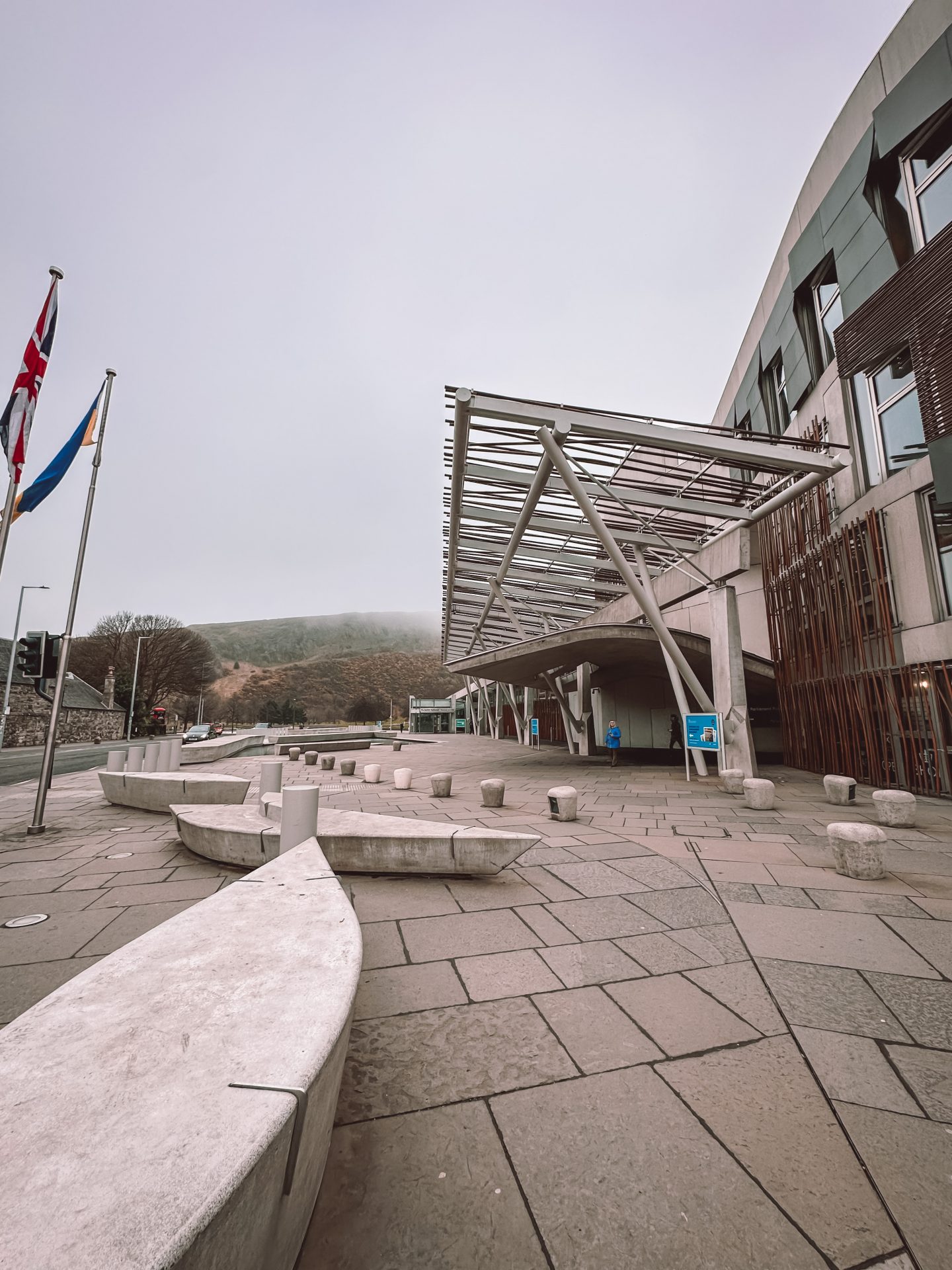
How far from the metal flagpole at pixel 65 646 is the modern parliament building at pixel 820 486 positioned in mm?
5996

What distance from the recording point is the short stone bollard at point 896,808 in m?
7.31

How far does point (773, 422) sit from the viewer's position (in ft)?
58.3

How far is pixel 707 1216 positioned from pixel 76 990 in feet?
7.21

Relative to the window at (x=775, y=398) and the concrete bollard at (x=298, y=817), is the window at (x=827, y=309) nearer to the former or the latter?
the window at (x=775, y=398)

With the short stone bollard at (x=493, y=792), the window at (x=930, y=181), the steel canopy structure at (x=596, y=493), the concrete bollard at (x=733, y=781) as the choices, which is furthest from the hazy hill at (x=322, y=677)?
the window at (x=930, y=181)

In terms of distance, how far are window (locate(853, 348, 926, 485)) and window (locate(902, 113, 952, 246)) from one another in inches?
84.8

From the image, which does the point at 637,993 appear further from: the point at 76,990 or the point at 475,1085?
the point at 76,990

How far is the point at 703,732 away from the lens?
1261 centimetres

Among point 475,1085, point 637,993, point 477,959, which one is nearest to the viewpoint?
point 475,1085

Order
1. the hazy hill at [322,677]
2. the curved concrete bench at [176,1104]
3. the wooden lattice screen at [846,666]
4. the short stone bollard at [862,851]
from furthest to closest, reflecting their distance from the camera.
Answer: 1. the hazy hill at [322,677]
2. the wooden lattice screen at [846,666]
3. the short stone bollard at [862,851]
4. the curved concrete bench at [176,1104]

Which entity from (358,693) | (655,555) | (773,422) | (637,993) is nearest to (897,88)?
(773,422)

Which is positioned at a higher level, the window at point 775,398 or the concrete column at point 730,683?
the window at point 775,398

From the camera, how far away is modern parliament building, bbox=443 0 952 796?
10266 mm

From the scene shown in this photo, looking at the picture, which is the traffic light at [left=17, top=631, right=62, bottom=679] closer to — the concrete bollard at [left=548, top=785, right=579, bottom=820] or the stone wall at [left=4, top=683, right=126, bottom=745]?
the concrete bollard at [left=548, top=785, right=579, bottom=820]
